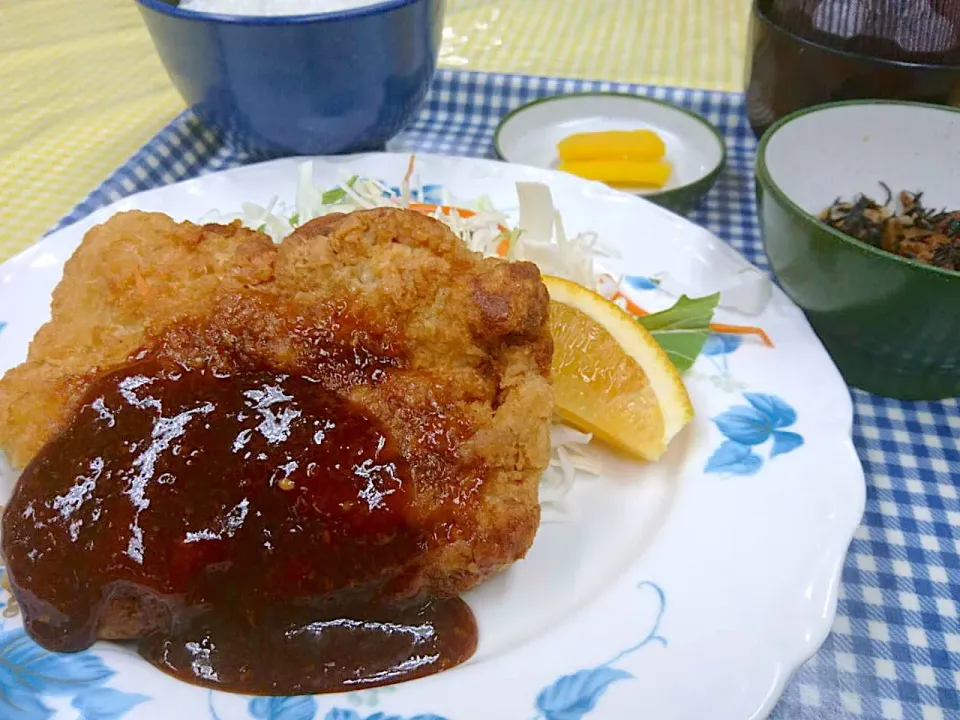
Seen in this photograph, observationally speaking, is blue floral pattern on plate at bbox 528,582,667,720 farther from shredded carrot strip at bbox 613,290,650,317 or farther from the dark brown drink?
the dark brown drink

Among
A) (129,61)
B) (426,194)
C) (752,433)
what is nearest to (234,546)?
(752,433)

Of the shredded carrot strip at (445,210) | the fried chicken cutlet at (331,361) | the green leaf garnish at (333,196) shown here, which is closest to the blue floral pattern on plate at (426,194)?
the shredded carrot strip at (445,210)

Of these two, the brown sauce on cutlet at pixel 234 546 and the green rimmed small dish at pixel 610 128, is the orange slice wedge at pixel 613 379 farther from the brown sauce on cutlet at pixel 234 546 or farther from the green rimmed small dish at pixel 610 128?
the green rimmed small dish at pixel 610 128

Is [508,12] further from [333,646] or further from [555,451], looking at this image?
[333,646]

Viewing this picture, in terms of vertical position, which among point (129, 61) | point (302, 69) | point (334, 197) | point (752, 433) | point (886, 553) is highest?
point (302, 69)

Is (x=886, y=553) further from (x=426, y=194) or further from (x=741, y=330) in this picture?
(x=426, y=194)

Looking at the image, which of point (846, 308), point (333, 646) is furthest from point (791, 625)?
point (846, 308)
